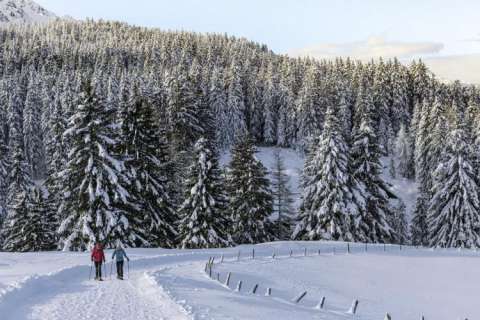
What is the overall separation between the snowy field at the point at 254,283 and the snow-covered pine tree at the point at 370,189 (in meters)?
2.15

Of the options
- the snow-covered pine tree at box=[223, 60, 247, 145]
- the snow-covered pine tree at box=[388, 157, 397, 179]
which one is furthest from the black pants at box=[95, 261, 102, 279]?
the snow-covered pine tree at box=[388, 157, 397, 179]

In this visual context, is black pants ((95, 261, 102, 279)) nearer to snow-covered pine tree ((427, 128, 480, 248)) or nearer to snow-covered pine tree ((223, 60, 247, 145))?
snow-covered pine tree ((427, 128, 480, 248))

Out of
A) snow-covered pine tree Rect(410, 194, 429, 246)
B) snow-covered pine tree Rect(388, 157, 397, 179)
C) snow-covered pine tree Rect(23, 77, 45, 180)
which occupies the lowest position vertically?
snow-covered pine tree Rect(410, 194, 429, 246)

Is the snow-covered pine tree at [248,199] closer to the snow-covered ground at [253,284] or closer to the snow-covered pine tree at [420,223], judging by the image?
the snow-covered ground at [253,284]

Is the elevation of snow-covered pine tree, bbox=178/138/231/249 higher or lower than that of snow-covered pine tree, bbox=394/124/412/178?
lower

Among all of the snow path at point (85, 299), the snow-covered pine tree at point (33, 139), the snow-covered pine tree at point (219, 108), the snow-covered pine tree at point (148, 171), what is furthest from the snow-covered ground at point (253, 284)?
the snow-covered pine tree at point (33, 139)

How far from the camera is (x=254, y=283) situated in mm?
31109

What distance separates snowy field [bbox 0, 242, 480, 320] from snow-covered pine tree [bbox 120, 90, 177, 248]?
5.82 m

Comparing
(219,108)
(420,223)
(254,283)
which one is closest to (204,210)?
(254,283)

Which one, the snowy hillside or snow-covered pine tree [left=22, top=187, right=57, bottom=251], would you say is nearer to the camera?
snow-covered pine tree [left=22, top=187, right=57, bottom=251]

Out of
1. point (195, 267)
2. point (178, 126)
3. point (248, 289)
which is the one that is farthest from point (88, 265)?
point (178, 126)

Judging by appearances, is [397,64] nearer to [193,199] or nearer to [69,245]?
[193,199]

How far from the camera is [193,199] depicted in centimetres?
4431

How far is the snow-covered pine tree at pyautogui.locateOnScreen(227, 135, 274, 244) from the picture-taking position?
1929 inches
